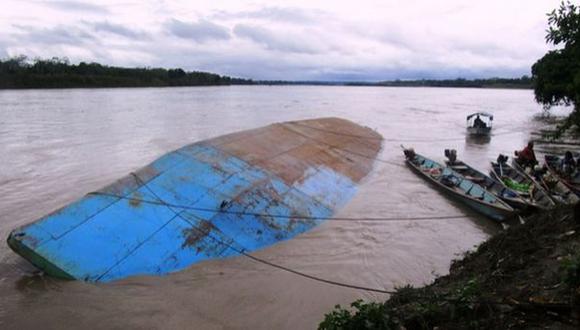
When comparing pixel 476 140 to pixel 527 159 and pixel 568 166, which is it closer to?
pixel 527 159

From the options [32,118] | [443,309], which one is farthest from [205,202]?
[32,118]

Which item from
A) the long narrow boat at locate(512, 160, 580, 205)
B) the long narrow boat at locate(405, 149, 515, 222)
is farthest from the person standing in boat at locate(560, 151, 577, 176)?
the long narrow boat at locate(405, 149, 515, 222)

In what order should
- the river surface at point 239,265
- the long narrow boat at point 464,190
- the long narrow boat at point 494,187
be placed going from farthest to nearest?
the long narrow boat at point 494,187, the long narrow boat at point 464,190, the river surface at point 239,265

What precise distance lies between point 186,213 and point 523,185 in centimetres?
1294

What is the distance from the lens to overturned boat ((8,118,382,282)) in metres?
8.78

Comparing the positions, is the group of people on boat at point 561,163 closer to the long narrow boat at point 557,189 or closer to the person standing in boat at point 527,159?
the person standing in boat at point 527,159

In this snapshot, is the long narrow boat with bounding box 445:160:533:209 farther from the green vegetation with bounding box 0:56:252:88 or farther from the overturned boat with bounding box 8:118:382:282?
the green vegetation with bounding box 0:56:252:88

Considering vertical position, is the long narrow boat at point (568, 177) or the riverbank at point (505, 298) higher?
the riverbank at point (505, 298)

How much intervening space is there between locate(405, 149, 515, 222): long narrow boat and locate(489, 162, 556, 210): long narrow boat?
1084 mm

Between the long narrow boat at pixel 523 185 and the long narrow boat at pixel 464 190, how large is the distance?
108cm

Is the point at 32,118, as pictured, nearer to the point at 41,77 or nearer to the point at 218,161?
the point at 218,161

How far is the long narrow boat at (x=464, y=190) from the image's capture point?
13.6 meters

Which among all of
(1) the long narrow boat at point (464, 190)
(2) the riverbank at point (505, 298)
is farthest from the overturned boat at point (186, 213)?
(2) the riverbank at point (505, 298)

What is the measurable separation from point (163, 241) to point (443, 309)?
257 inches
